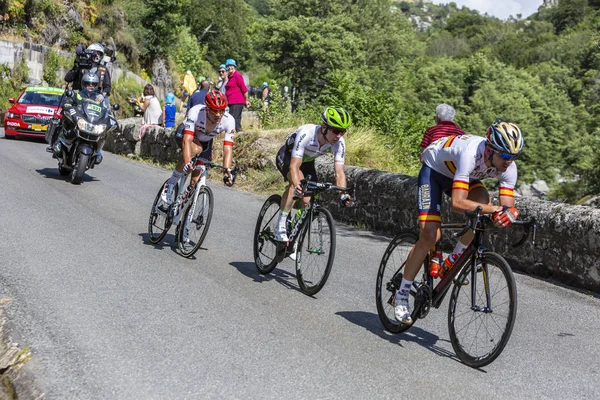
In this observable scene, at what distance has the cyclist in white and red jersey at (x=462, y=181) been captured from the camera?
565 centimetres

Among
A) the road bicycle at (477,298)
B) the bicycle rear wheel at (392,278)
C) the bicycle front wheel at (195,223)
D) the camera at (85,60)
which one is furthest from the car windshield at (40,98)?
the road bicycle at (477,298)

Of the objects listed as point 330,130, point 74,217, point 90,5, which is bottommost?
point 74,217

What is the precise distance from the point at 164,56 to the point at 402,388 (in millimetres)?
46609

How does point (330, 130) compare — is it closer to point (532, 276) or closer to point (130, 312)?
point (130, 312)

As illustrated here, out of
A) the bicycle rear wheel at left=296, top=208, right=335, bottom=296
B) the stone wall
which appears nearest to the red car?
the stone wall

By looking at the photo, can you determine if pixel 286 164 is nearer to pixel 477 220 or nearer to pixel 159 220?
pixel 159 220

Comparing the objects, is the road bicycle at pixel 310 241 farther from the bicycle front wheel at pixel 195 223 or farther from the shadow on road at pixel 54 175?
the shadow on road at pixel 54 175

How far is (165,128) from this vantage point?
22.1m

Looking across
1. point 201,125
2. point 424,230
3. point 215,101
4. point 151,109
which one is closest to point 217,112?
point 215,101

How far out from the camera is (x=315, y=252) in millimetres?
7816

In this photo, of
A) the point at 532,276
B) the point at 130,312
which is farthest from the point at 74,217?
the point at 532,276

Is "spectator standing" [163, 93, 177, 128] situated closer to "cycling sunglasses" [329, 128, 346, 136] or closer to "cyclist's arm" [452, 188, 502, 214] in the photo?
"cycling sunglasses" [329, 128, 346, 136]

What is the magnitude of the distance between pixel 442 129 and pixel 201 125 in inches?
132

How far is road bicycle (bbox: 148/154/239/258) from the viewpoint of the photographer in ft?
29.9
